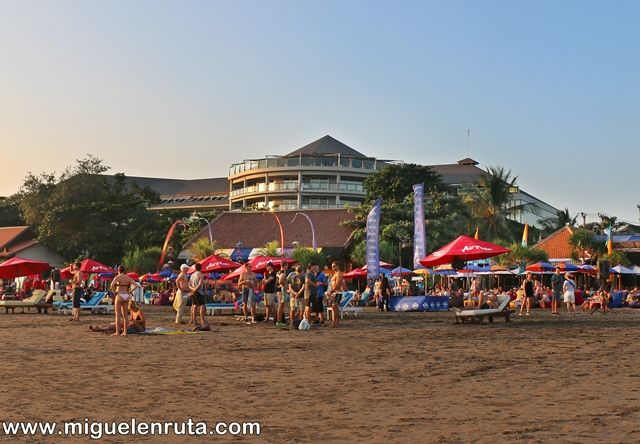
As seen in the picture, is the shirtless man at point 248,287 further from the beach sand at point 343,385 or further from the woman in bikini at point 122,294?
the beach sand at point 343,385

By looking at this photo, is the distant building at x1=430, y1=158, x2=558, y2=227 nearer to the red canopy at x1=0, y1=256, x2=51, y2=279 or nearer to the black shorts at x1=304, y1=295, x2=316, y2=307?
the red canopy at x1=0, y1=256, x2=51, y2=279

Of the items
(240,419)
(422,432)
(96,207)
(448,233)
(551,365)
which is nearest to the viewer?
(422,432)

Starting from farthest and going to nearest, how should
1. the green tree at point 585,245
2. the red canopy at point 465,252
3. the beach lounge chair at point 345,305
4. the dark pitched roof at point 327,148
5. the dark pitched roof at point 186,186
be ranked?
the dark pitched roof at point 186,186 → the dark pitched roof at point 327,148 → the green tree at point 585,245 → the beach lounge chair at point 345,305 → the red canopy at point 465,252

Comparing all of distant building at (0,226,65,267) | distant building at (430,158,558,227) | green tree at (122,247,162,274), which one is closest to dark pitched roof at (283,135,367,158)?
distant building at (430,158,558,227)

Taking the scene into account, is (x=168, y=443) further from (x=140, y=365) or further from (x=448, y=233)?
(x=448, y=233)

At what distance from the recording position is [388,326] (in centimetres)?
2177

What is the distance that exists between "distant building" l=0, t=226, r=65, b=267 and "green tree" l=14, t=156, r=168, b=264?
2237 millimetres

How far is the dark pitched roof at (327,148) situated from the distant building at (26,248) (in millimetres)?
39618

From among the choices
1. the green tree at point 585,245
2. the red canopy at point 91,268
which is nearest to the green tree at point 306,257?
the red canopy at point 91,268

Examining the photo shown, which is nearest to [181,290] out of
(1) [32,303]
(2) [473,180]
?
(1) [32,303]

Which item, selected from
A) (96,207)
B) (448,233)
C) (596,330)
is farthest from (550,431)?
(96,207)

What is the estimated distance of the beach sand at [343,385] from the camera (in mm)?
7066

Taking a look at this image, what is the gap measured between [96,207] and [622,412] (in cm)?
6462

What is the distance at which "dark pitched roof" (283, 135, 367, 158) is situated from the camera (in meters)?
109
